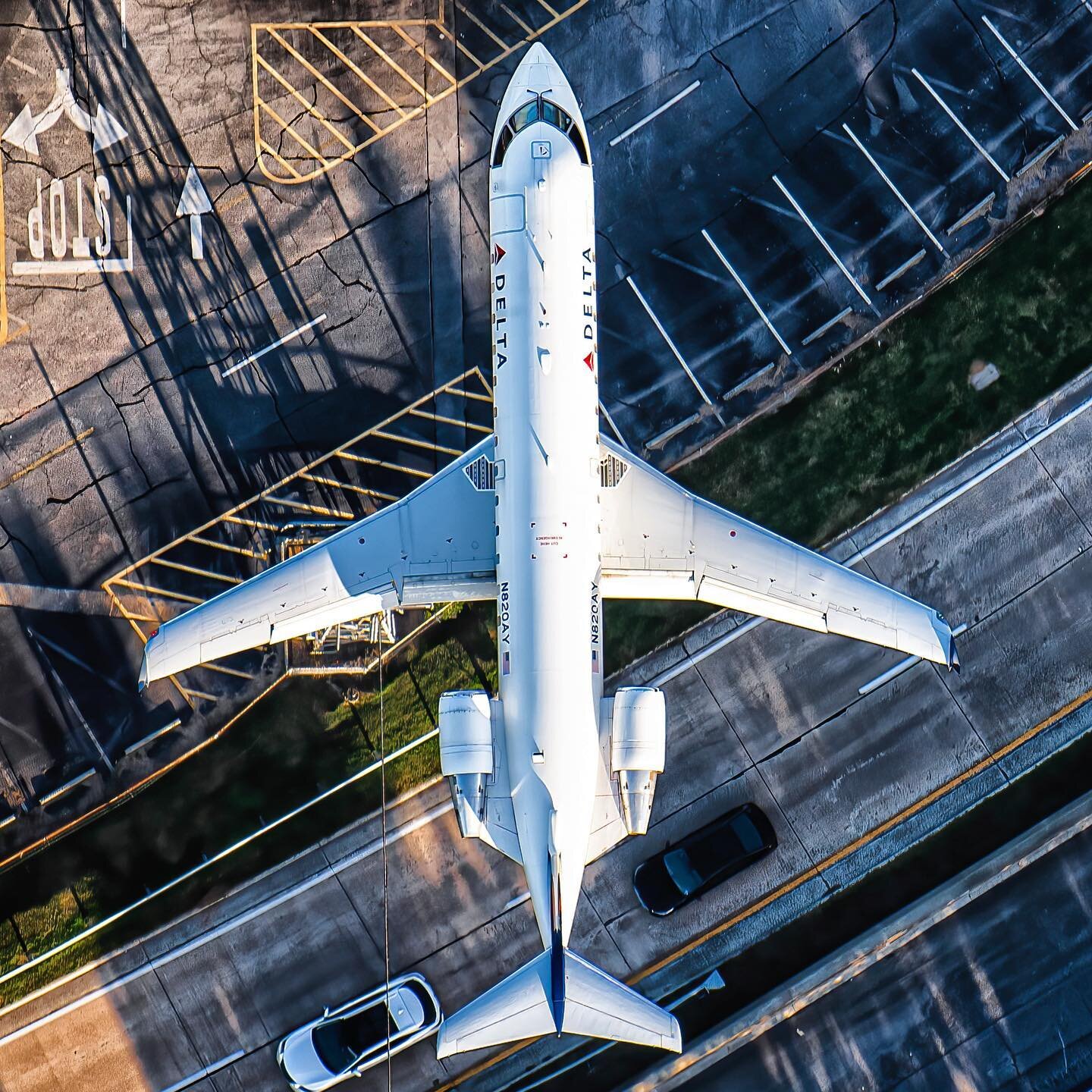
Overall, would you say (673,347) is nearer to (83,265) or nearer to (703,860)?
(703,860)

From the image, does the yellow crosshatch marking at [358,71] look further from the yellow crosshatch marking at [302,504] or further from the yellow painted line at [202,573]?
the yellow painted line at [202,573]

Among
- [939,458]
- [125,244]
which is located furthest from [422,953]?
[125,244]

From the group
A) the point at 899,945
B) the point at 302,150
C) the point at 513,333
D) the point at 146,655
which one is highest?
the point at 302,150

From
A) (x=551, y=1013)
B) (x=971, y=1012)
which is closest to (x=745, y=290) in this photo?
(x=551, y=1013)

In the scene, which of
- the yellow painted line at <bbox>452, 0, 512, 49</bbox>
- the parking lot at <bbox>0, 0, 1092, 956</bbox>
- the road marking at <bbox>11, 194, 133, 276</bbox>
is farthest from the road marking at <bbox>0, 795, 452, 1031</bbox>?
the yellow painted line at <bbox>452, 0, 512, 49</bbox>

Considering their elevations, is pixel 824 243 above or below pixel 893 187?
below

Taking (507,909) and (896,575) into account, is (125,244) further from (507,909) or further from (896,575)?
(896,575)

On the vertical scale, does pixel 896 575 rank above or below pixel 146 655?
below
